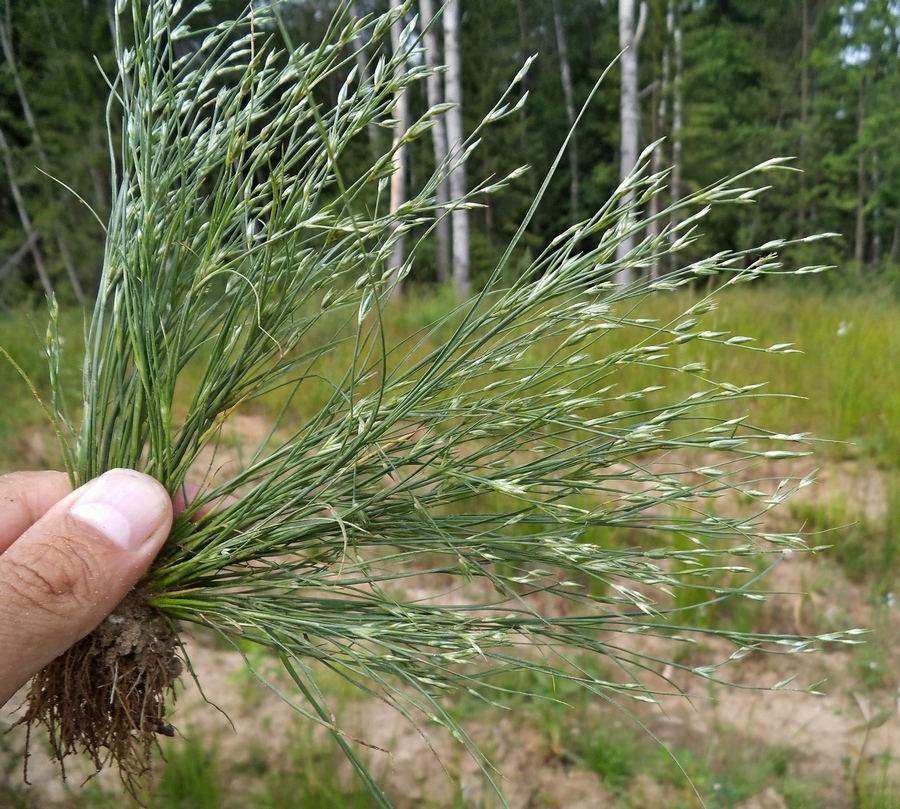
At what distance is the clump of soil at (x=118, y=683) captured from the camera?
1.03 m

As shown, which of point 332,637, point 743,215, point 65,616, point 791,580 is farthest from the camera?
point 743,215

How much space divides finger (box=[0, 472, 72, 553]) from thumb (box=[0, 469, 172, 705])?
0.34m

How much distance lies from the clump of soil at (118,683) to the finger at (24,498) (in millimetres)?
413

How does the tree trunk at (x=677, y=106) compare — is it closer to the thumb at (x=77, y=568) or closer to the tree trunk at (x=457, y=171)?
the tree trunk at (x=457, y=171)

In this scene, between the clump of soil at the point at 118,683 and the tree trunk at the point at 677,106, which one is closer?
the clump of soil at the point at 118,683

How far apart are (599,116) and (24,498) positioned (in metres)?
22.1

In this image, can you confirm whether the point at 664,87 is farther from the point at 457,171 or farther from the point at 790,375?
the point at 790,375

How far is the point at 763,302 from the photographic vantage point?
440cm

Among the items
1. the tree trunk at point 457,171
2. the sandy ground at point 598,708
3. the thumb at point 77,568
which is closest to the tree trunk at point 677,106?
the tree trunk at point 457,171

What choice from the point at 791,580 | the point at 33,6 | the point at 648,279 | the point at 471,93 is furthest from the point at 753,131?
the point at 648,279

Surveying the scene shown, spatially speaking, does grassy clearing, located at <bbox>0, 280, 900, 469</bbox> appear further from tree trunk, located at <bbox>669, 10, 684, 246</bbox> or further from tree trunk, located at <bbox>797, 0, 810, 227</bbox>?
tree trunk, located at <bbox>797, 0, 810, 227</bbox>

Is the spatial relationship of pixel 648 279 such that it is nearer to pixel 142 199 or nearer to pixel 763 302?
pixel 142 199

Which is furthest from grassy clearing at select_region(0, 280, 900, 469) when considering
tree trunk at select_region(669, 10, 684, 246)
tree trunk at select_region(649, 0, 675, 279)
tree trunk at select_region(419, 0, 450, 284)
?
tree trunk at select_region(669, 10, 684, 246)

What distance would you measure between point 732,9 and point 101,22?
60.7ft
